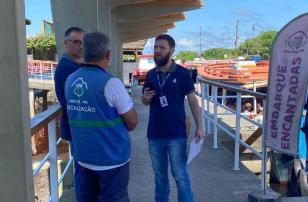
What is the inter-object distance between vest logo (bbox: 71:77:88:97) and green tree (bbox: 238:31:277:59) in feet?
341

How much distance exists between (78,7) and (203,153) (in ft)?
9.99

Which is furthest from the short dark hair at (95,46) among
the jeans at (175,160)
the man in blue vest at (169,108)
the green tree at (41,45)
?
the green tree at (41,45)

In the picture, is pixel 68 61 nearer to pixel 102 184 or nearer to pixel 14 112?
pixel 102 184

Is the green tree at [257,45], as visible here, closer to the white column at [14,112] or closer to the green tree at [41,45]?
the green tree at [41,45]

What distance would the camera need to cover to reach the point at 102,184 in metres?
3.19

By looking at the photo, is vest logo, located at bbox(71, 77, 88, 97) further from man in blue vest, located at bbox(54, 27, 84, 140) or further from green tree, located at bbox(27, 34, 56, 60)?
green tree, located at bbox(27, 34, 56, 60)

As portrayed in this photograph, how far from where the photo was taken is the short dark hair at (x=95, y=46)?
3.04 m

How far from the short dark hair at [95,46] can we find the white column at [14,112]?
75cm

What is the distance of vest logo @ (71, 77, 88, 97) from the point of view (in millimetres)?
3039

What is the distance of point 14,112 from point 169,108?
210cm

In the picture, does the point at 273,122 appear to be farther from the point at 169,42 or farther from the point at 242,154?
the point at 242,154

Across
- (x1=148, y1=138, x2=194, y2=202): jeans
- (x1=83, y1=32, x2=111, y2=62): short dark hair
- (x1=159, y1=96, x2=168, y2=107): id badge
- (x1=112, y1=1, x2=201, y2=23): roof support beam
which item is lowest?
(x1=148, y1=138, x2=194, y2=202): jeans

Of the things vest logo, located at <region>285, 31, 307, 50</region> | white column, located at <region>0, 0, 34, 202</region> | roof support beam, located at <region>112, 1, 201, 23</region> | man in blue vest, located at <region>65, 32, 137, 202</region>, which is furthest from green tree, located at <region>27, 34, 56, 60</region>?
white column, located at <region>0, 0, 34, 202</region>

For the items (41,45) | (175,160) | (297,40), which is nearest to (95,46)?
(175,160)
